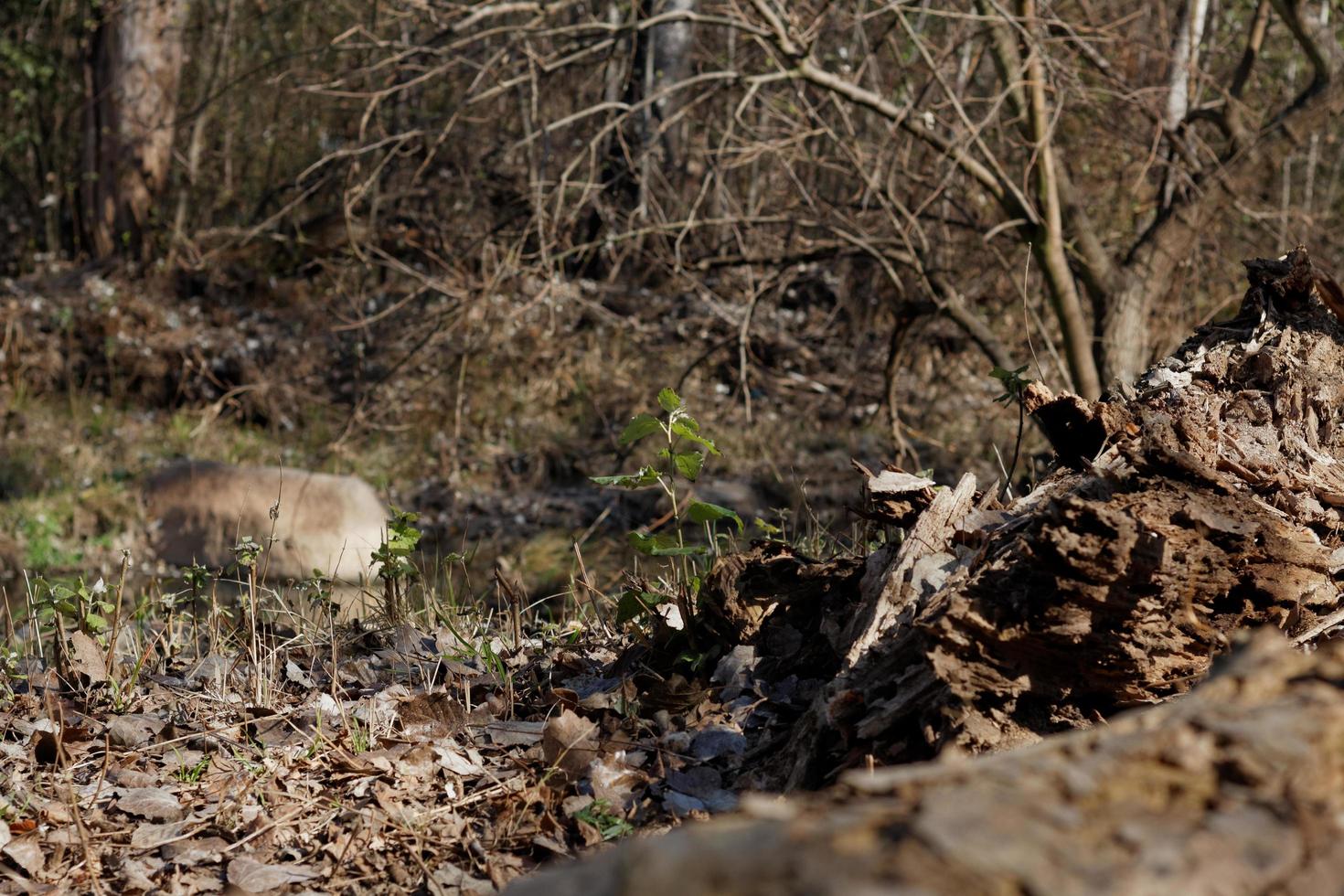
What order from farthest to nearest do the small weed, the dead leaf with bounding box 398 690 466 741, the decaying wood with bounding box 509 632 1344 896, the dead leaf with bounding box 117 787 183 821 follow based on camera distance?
the dead leaf with bounding box 398 690 466 741 < the small weed < the dead leaf with bounding box 117 787 183 821 < the decaying wood with bounding box 509 632 1344 896

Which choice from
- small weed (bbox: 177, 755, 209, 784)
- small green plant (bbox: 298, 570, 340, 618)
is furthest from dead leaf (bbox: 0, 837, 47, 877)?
small green plant (bbox: 298, 570, 340, 618)

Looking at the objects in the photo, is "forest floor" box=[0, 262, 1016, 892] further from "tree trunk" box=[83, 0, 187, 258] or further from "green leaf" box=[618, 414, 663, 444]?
"tree trunk" box=[83, 0, 187, 258]

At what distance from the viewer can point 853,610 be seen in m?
2.66

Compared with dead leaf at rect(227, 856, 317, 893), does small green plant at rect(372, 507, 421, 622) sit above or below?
above

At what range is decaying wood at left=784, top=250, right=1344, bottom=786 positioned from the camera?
7.09 feet

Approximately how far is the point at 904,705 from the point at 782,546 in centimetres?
81

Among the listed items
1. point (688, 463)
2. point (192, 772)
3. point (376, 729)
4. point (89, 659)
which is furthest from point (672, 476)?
point (89, 659)

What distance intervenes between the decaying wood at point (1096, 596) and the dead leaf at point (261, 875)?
97 centimetres

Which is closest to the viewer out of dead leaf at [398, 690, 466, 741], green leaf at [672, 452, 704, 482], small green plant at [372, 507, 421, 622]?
dead leaf at [398, 690, 466, 741]

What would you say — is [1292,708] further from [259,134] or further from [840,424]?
[259,134]

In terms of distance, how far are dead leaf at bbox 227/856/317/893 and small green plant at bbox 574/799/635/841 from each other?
53 cm

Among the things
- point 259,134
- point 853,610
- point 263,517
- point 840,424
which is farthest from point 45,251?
point 853,610

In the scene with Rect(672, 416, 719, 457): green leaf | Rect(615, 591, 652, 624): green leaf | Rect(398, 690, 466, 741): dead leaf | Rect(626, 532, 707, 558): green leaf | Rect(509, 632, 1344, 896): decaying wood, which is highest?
Rect(509, 632, 1344, 896): decaying wood

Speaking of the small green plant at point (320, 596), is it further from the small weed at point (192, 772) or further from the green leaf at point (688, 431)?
the green leaf at point (688, 431)
